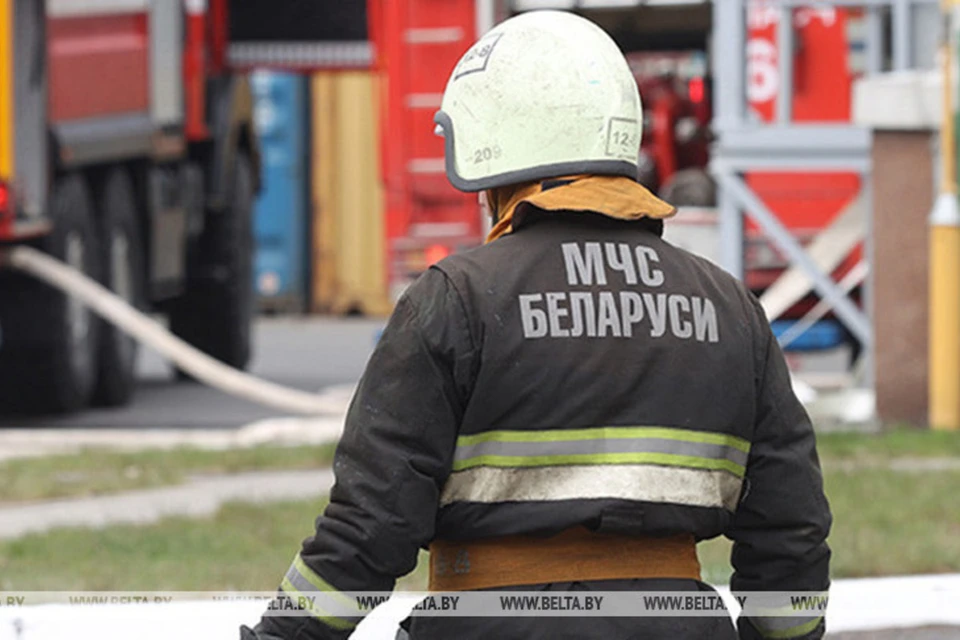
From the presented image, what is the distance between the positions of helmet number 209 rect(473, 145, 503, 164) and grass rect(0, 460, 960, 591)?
11.9 feet

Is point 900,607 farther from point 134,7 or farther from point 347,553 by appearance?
point 134,7

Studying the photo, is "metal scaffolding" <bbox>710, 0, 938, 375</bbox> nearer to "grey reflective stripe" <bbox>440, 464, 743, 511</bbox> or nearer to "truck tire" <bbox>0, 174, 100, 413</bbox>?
"truck tire" <bbox>0, 174, 100, 413</bbox>

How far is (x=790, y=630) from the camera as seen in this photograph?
3.11m

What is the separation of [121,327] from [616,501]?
10062 mm

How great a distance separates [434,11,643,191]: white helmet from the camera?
9.89 ft

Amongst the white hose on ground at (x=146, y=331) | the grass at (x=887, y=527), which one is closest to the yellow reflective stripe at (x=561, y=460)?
the grass at (x=887, y=527)

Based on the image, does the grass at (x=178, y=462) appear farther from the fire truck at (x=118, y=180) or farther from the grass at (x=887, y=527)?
the fire truck at (x=118, y=180)

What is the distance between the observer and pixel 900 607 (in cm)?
628

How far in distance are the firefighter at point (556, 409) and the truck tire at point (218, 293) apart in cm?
1332

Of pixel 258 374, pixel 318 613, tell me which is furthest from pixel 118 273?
pixel 318 613

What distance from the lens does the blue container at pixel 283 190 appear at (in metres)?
23.8

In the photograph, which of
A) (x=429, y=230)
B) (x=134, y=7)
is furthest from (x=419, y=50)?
(x=134, y=7)

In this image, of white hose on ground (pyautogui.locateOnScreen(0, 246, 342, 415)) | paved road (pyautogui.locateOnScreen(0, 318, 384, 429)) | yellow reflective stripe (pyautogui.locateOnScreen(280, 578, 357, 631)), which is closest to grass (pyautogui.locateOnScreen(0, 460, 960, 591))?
white hose on ground (pyautogui.locateOnScreen(0, 246, 342, 415))

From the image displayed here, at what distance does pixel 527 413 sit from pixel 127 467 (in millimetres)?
7247
